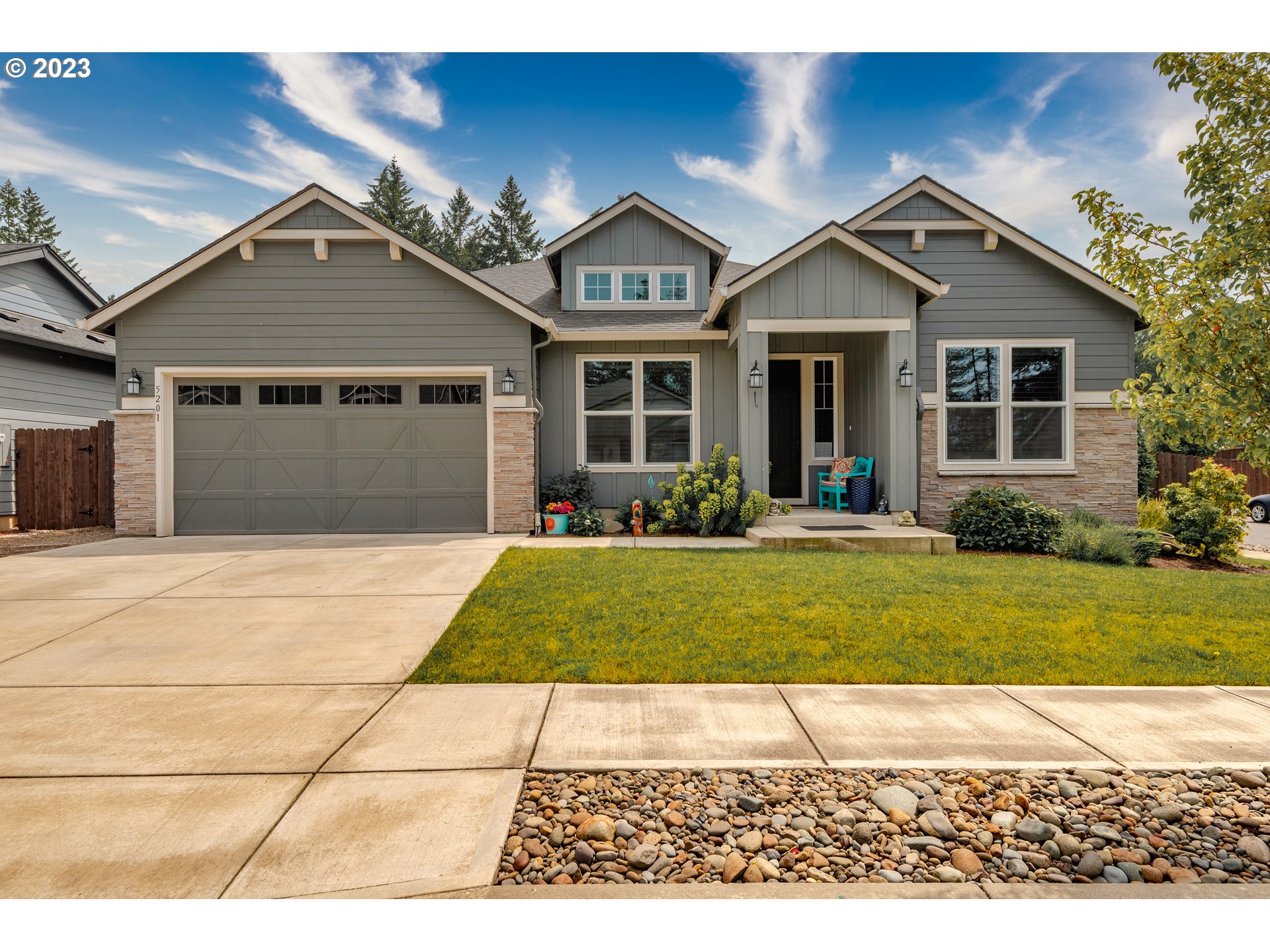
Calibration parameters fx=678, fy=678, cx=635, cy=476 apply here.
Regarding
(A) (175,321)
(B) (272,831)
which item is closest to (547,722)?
(B) (272,831)

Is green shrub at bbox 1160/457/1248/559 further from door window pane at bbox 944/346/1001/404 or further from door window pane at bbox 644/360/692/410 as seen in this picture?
door window pane at bbox 644/360/692/410

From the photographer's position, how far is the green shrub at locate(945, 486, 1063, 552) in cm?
895

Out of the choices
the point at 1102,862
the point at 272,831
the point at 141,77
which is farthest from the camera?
the point at 141,77

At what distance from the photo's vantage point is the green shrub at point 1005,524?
895 centimetres

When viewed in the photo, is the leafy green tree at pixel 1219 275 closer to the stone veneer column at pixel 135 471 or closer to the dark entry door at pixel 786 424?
the dark entry door at pixel 786 424

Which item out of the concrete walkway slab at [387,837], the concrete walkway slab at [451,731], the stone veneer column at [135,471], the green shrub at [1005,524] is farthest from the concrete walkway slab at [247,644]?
the green shrub at [1005,524]

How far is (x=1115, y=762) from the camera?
287 centimetres

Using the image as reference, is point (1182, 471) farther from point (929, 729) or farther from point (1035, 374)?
point (929, 729)

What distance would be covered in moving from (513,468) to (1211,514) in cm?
964

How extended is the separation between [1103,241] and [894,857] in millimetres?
3964

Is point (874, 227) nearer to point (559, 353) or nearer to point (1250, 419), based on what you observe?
point (559, 353)

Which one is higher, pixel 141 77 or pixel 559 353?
pixel 141 77

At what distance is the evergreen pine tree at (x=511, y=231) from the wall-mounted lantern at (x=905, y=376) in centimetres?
3270

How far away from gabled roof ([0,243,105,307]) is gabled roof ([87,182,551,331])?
19.0 feet
